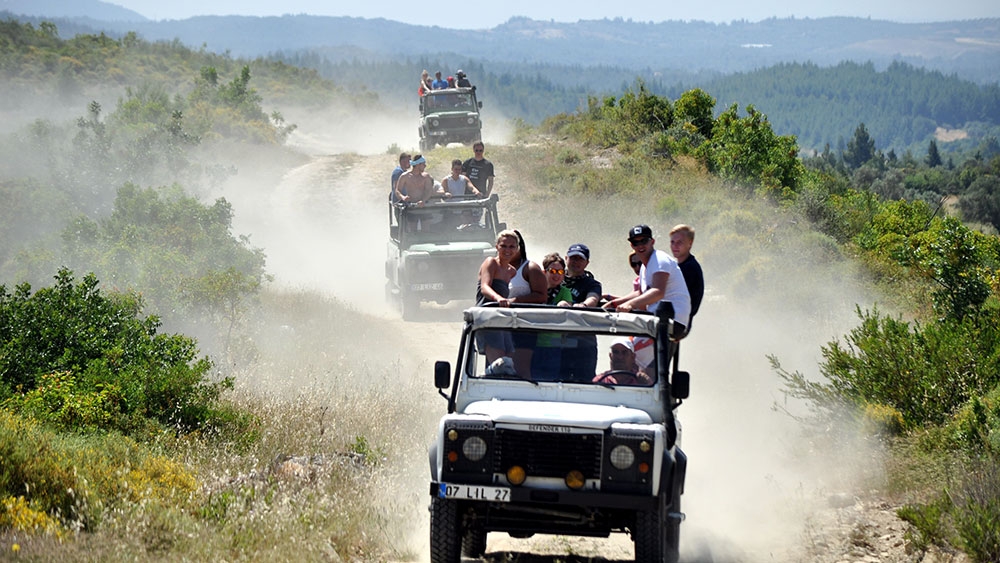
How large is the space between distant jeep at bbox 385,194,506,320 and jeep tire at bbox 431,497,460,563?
10.4 meters

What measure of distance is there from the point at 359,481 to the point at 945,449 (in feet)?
15.1

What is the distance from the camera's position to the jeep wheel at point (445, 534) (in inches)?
242

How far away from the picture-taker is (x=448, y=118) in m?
33.5

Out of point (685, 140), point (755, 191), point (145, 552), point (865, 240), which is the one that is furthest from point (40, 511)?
point (685, 140)

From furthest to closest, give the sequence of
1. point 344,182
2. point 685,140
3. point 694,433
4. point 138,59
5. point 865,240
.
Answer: point 138,59 < point 344,182 < point 685,140 < point 865,240 < point 694,433

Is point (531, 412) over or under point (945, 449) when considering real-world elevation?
over

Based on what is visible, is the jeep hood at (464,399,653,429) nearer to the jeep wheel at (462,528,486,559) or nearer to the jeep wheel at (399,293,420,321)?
the jeep wheel at (462,528,486,559)

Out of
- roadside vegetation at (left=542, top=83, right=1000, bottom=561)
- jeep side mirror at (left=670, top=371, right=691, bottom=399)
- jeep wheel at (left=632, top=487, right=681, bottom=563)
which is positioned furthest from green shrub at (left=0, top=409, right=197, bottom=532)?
roadside vegetation at (left=542, top=83, right=1000, bottom=561)

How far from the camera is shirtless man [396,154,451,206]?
16688 mm

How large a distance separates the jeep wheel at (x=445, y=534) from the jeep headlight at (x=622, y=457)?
98 cm

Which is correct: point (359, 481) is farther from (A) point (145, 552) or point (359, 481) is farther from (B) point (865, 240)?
(B) point (865, 240)

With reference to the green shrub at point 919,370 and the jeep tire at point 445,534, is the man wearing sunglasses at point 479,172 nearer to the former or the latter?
the green shrub at point 919,370

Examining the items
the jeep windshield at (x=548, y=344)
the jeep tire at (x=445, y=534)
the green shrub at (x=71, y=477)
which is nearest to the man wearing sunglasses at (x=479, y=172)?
the green shrub at (x=71, y=477)

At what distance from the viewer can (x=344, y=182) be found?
1273 inches
